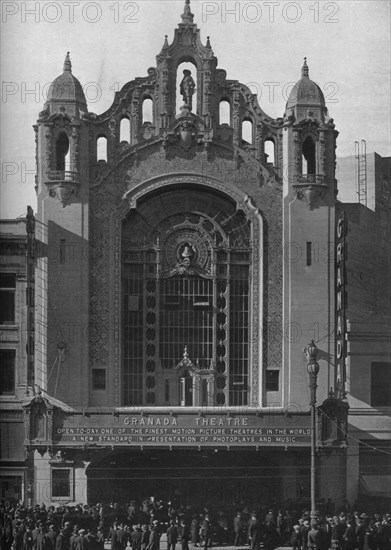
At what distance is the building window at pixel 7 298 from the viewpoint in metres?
52.0

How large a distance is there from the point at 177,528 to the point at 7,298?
481 inches

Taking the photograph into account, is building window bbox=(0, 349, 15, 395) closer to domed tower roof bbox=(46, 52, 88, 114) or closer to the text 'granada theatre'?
the text 'granada theatre'

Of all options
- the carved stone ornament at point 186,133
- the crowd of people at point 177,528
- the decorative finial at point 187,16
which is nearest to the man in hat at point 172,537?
the crowd of people at point 177,528

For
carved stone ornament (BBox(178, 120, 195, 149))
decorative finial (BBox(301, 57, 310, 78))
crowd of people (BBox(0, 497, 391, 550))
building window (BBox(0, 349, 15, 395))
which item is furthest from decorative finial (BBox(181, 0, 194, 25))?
crowd of people (BBox(0, 497, 391, 550))

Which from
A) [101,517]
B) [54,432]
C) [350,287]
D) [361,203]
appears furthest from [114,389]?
[361,203]

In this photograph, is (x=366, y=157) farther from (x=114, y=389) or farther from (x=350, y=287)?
(x=114, y=389)

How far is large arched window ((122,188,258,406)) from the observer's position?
51.5 metres

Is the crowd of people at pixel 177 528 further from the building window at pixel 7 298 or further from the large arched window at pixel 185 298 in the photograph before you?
the building window at pixel 7 298

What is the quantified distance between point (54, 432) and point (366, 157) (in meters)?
16.7

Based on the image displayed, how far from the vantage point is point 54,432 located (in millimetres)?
49938

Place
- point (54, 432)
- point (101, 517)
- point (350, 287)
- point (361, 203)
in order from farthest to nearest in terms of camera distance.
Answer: point (361, 203), point (350, 287), point (54, 432), point (101, 517)

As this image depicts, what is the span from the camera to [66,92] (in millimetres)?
50625

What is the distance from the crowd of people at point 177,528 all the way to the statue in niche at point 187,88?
13874 millimetres

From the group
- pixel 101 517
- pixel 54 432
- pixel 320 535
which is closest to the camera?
pixel 320 535
